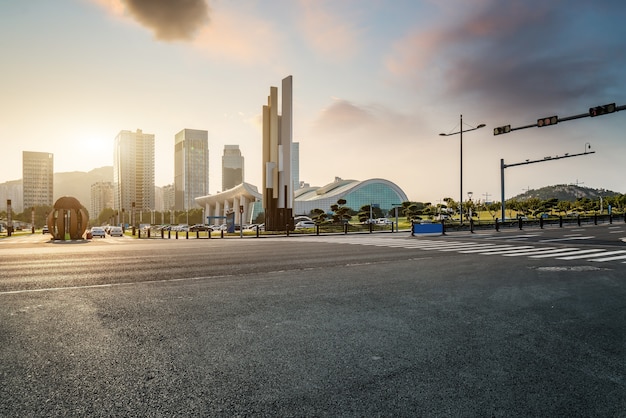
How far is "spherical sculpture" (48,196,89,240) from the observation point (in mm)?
32531

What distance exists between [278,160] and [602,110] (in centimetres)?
4018

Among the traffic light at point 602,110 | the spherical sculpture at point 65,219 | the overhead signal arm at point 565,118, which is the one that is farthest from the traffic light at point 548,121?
the spherical sculpture at point 65,219

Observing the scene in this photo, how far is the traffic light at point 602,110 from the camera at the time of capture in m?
18.6

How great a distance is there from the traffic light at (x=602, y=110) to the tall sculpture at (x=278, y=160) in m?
37.2

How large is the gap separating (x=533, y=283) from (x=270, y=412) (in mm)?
8053

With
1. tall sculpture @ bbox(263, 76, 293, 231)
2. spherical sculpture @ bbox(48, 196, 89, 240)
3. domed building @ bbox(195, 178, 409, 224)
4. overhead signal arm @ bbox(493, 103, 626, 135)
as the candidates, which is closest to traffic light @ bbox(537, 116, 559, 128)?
overhead signal arm @ bbox(493, 103, 626, 135)

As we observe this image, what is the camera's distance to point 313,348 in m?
4.25

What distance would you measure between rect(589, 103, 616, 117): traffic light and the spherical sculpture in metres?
39.0

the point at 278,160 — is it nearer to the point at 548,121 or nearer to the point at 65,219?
the point at 65,219

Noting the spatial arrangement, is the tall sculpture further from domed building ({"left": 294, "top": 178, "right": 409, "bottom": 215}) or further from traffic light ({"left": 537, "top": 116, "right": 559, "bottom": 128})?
domed building ({"left": 294, "top": 178, "right": 409, "bottom": 215})

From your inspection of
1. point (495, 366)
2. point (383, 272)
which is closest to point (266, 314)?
point (495, 366)

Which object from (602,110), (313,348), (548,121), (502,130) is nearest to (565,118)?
(548,121)

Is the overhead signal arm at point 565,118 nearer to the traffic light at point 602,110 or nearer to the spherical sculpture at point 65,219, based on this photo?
the traffic light at point 602,110

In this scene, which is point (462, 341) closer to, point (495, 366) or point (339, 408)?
point (495, 366)
